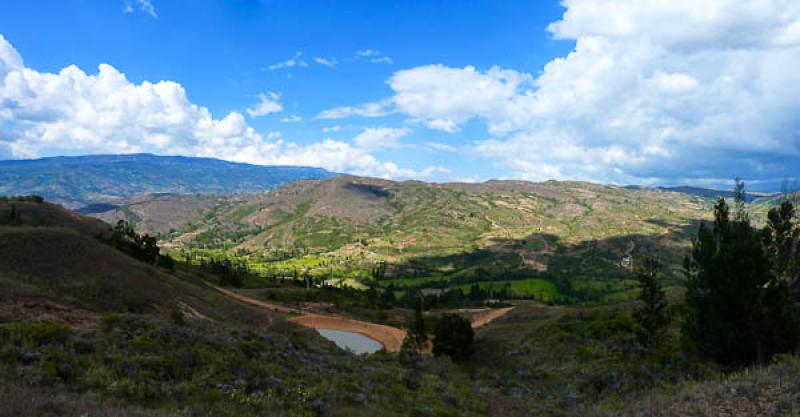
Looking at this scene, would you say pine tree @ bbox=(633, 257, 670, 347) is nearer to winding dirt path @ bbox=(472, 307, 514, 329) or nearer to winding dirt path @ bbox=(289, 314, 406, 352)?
winding dirt path @ bbox=(289, 314, 406, 352)

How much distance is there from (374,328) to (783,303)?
58886mm

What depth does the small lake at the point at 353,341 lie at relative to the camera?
206 feet

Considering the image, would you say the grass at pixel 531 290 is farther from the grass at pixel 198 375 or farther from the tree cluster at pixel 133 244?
the grass at pixel 198 375

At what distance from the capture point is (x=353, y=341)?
67.6 meters

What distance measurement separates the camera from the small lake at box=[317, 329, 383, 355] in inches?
2475

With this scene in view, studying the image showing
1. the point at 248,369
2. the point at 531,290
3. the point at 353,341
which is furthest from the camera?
A: the point at 531,290

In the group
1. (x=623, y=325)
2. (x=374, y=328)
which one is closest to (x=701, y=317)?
(x=623, y=325)

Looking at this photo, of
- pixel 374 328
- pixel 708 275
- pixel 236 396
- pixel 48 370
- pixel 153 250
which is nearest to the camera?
pixel 48 370

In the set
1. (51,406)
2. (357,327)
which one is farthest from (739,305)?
(357,327)

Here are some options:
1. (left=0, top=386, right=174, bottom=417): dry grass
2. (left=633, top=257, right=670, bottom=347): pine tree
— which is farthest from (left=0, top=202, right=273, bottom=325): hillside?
(left=633, top=257, right=670, bottom=347): pine tree

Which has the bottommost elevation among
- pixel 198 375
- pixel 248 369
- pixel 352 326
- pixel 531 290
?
pixel 531 290

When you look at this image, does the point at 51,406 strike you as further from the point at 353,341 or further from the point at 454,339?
the point at 353,341

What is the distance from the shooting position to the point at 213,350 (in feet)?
73.5

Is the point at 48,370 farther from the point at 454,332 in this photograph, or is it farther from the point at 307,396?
the point at 454,332
